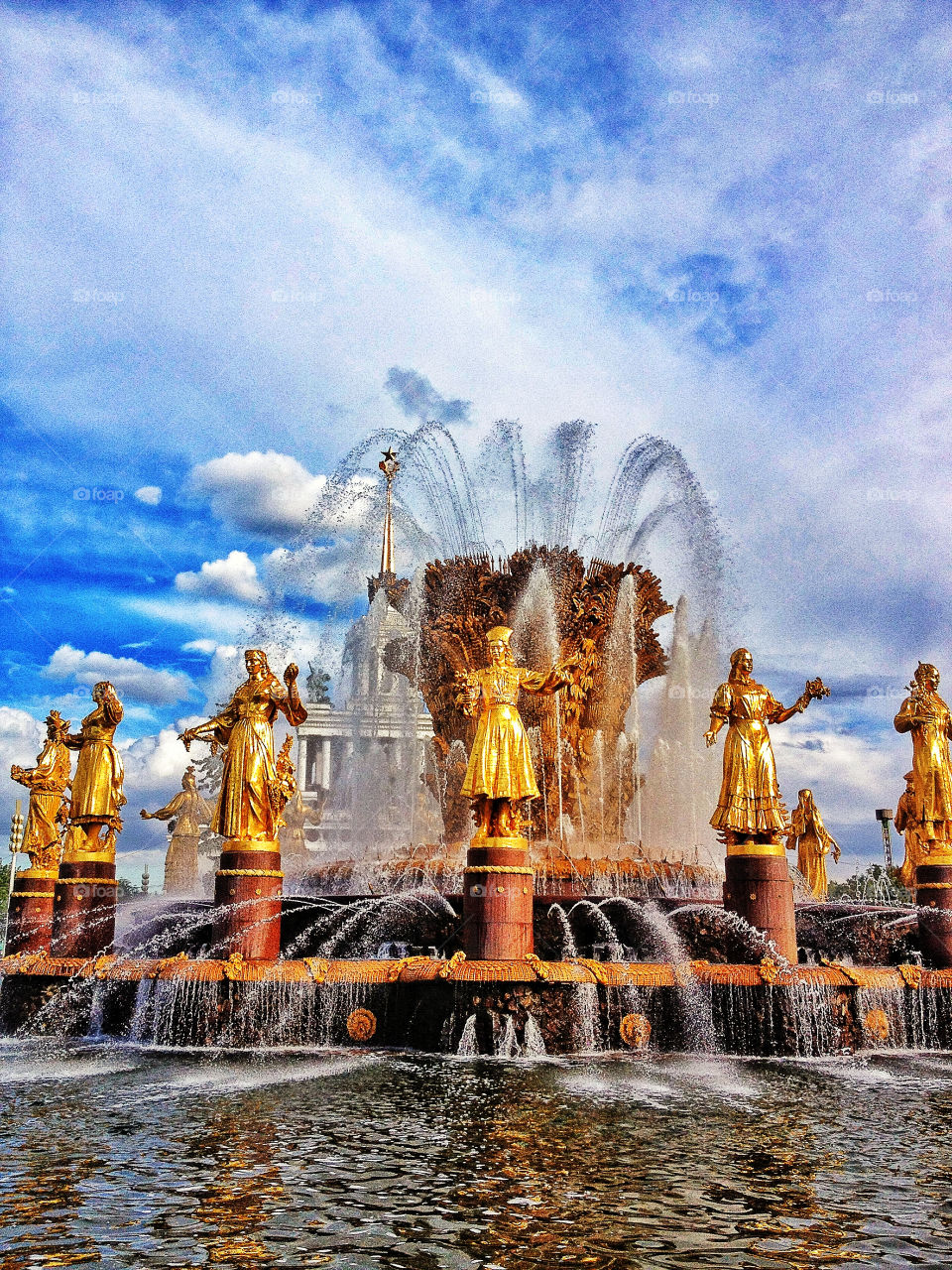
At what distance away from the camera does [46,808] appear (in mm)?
18906

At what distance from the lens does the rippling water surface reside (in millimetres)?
5402

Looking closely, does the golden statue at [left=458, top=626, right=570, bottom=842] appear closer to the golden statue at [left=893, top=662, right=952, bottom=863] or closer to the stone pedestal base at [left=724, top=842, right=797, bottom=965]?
the stone pedestal base at [left=724, top=842, right=797, bottom=965]

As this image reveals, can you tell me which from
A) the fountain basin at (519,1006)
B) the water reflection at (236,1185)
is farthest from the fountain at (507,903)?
the water reflection at (236,1185)

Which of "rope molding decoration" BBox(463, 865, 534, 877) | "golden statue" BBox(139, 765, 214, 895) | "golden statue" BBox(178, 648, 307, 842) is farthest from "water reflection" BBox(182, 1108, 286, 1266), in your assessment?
"golden statue" BBox(139, 765, 214, 895)

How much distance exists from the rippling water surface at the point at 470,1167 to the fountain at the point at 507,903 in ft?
4.45

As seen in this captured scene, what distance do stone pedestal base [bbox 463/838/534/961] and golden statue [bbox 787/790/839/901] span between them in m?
9.53

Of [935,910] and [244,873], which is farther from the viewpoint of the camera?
[935,910]

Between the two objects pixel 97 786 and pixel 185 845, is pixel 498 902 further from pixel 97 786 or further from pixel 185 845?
pixel 185 845

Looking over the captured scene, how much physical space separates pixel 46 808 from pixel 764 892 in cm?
1231

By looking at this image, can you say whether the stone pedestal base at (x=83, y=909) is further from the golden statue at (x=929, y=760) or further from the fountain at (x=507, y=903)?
the golden statue at (x=929, y=760)

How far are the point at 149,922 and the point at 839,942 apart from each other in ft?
34.4

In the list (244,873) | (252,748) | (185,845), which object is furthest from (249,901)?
(185,845)

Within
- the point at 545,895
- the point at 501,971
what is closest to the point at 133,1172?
the point at 501,971

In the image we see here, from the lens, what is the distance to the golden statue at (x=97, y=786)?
51.3ft
